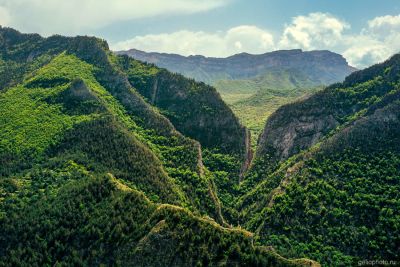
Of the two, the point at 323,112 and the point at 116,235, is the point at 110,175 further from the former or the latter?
the point at 323,112

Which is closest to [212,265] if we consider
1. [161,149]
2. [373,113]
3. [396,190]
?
[396,190]

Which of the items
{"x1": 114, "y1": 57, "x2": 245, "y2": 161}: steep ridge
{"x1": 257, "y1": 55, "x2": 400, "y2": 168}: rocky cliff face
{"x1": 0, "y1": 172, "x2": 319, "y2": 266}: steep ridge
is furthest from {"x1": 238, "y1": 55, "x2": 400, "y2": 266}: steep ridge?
{"x1": 0, "y1": 172, "x2": 319, "y2": 266}: steep ridge

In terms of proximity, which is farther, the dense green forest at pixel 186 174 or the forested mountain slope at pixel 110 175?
the dense green forest at pixel 186 174

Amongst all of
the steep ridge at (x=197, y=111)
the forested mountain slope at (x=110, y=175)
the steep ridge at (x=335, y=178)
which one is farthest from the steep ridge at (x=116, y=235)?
the steep ridge at (x=197, y=111)

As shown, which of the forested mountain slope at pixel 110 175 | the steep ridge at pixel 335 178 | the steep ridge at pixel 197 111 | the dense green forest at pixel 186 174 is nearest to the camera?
the forested mountain slope at pixel 110 175

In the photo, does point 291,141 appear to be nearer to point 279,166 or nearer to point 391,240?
point 279,166

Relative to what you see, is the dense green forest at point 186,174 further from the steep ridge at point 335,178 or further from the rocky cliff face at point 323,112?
the rocky cliff face at point 323,112
